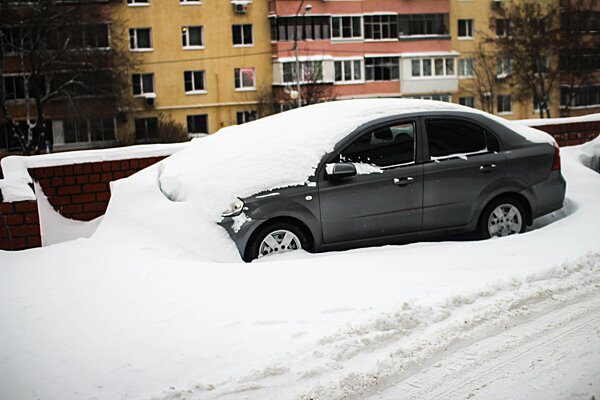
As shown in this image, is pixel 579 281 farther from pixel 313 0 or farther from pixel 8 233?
pixel 313 0

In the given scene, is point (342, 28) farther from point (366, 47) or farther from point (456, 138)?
point (456, 138)

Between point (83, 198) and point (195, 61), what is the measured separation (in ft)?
144

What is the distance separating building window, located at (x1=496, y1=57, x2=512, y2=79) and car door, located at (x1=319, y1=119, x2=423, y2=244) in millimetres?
54280

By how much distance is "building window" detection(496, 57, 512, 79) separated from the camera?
59.0m

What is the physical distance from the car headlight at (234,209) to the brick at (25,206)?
1.72m

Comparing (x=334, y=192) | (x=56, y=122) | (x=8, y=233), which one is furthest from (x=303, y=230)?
(x=56, y=122)

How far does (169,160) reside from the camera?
840cm

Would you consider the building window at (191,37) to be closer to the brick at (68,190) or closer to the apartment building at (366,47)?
the apartment building at (366,47)

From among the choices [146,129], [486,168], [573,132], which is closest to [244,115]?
[146,129]

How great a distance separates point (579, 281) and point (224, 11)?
48715 mm

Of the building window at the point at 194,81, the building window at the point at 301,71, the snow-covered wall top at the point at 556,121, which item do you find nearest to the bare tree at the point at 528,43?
the building window at the point at 301,71

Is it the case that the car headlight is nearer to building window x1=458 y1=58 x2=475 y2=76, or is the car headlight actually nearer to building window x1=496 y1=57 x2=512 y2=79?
building window x1=458 y1=58 x2=475 y2=76

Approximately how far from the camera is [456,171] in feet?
25.0

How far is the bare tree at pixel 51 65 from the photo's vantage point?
44750 millimetres
